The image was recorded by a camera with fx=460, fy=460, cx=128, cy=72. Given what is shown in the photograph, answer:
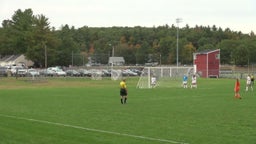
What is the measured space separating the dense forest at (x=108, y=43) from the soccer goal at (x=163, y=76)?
37266 millimetres

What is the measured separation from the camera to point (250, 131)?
15.9m

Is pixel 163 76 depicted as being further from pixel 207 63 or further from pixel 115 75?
pixel 207 63

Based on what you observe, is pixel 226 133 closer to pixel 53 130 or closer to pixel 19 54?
pixel 53 130

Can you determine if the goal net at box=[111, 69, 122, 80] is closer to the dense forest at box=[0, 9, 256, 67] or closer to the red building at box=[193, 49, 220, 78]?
the red building at box=[193, 49, 220, 78]

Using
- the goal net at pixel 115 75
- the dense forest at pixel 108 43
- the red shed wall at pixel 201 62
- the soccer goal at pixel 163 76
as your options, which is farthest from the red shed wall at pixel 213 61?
the soccer goal at pixel 163 76

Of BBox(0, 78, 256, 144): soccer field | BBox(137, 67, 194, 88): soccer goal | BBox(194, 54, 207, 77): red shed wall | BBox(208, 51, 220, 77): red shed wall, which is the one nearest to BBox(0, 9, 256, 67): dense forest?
BBox(194, 54, 207, 77): red shed wall

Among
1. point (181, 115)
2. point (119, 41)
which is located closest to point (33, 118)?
point (181, 115)

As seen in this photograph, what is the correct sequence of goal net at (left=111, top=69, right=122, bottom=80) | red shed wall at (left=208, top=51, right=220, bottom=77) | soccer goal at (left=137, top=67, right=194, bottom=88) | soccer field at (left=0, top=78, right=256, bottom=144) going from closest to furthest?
1. soccer field at (left=0, top=78, right=256, bottom=144)
2. soccer goal at (left=137, top=67, right=194, bottom=88)
3. goal net at (left=111, top=69, right=122, bottom=80)
4. red shed wall at (left=208, top=51, right=220, bottom=77)

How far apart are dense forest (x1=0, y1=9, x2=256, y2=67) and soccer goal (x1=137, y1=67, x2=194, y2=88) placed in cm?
3727

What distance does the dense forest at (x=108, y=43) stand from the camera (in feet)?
380

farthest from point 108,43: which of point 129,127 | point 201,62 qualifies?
point 129,127

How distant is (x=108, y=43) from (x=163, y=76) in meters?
111

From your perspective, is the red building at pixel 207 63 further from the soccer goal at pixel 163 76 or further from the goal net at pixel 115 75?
the soccer goal at pixel 163 76

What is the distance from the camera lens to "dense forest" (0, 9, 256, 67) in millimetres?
115688
